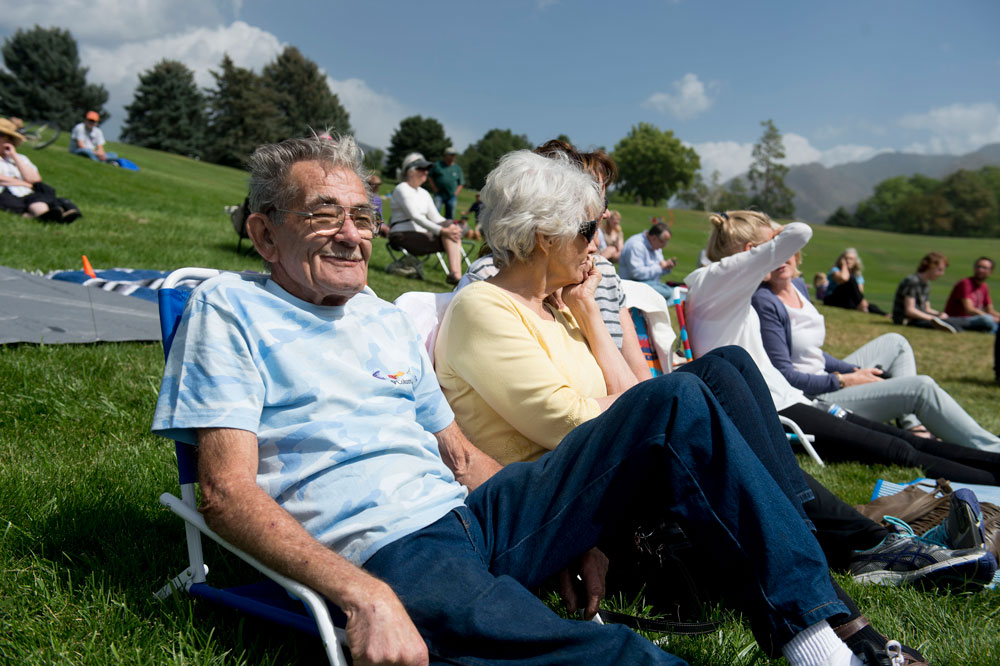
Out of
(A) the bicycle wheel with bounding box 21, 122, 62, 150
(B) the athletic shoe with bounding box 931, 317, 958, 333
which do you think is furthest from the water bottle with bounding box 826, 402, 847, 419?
(A) the bicycle wheel with bounding box 21, 122, 62, 150

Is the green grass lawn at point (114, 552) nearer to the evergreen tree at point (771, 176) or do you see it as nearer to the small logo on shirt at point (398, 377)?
the small logo on shirt at point (398, 377)

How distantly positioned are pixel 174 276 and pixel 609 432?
1.61 m

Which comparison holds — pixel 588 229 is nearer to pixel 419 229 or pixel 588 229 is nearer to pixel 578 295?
pixel 578 295

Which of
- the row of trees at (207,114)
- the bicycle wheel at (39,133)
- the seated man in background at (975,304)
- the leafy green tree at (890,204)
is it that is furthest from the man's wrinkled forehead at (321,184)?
the leafy green tree at (890,204)

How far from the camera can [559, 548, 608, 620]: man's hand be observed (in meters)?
2.23

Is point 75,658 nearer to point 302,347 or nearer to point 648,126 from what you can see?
point 302,347

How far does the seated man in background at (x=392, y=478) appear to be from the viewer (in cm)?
171

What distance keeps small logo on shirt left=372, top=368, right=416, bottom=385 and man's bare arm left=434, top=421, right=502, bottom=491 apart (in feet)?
0.84

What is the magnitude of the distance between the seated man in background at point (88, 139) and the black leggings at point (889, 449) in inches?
929

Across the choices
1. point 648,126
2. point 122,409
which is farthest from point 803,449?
point 648,126

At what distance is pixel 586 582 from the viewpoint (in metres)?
2.25

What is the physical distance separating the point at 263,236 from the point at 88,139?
25092mm

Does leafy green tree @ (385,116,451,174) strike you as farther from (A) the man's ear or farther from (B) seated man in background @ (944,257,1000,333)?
(A) the man's ear

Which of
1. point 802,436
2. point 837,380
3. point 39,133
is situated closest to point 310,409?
point 802,436
